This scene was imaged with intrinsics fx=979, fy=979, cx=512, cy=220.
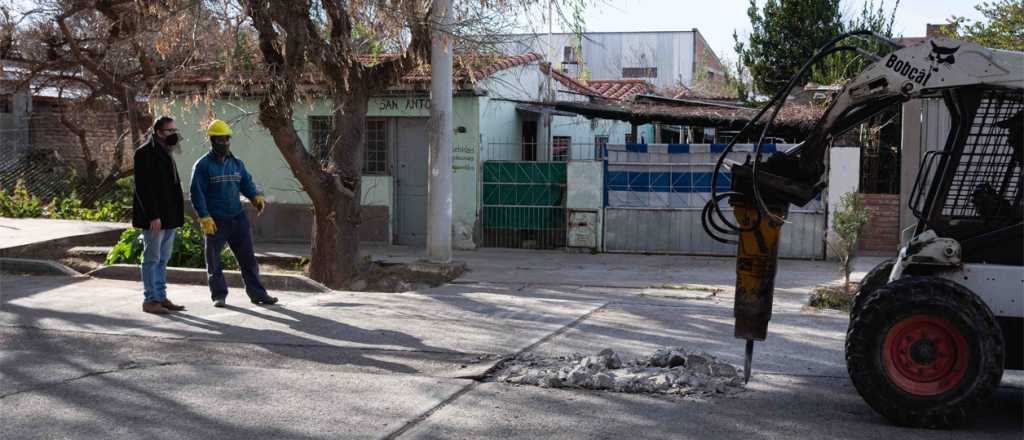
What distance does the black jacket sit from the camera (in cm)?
923

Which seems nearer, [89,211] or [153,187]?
[153,187]

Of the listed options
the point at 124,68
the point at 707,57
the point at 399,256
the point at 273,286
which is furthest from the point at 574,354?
the point at 707,57

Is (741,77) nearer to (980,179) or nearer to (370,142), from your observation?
(370,142)

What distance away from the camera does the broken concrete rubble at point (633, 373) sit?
6.38 metres

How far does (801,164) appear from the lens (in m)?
6.10

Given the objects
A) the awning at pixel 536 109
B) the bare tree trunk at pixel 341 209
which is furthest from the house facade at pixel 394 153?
the bare tree trunk at pixel 341 209

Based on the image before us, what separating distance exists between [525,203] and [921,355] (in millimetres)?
11092

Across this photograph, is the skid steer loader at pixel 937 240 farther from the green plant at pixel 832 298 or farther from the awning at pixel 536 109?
the awning at pixel 536 109

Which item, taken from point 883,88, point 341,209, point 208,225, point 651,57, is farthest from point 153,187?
point 651,57

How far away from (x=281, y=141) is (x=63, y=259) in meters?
4.00

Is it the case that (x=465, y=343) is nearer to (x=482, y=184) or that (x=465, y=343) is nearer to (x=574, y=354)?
(x=574, y=354)

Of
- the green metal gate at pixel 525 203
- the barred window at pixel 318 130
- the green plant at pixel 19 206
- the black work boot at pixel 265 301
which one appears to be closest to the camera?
the black work boot at pixel 265 301

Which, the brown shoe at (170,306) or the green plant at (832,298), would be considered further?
the green plant at (832,298)

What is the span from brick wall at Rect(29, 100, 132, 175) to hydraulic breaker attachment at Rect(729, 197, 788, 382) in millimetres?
15318
